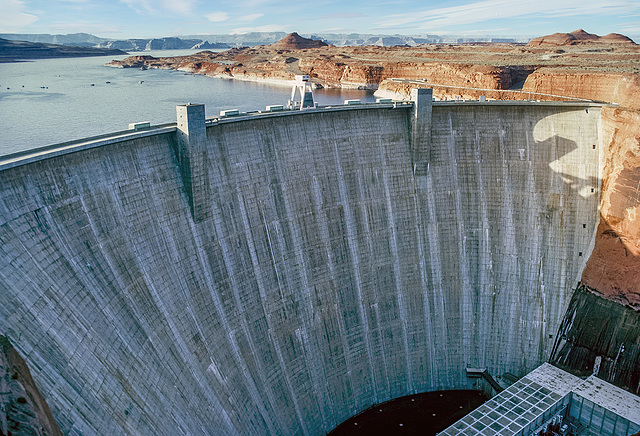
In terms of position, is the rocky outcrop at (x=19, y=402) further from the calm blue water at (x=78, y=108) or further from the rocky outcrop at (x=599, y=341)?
the rocky outcrop at (x=599, y=341)

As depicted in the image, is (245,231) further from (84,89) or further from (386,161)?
(84,89)

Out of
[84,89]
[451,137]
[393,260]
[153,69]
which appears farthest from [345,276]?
[153,69]

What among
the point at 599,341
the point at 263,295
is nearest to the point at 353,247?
the point at 263,295

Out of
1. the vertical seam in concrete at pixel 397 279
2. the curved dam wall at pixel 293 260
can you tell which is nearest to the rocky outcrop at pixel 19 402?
the curved dam wall at pixel 293 260

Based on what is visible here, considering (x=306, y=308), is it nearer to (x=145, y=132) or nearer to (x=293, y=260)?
(x=293, y=260)

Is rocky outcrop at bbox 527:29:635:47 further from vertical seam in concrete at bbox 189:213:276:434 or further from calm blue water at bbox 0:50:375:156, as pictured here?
vertical seam in concrete at bbox 189:213:276:434

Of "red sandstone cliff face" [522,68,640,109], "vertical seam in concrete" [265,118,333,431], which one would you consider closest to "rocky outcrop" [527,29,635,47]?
"red sandstone cliff face" [522,68,640,109]

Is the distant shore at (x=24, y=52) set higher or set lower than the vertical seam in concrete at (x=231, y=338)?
higher
